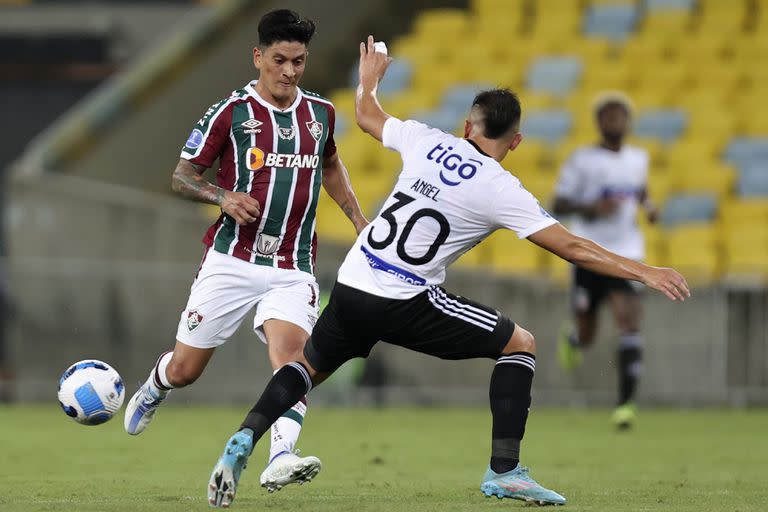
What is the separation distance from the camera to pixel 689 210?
16875mm

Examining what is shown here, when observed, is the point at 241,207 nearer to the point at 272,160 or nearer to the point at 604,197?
the point at 272,160

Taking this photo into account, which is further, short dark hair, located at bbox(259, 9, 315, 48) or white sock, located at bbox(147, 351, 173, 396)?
white sock, located at bbox(147, 351, 173, 396)

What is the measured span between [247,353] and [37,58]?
34.1 ft

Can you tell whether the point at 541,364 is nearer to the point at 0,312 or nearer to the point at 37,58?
the point at 0,312

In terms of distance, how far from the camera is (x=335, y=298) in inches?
280

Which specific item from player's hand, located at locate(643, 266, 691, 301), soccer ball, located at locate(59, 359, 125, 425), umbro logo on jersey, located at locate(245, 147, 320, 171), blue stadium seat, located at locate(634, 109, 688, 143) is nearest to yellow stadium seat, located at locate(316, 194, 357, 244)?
blue stadium seat, located at locate(634, 109, 688, 143)

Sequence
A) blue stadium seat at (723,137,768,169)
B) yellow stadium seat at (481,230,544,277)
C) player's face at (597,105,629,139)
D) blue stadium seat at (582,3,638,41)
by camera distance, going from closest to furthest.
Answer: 1. player's face at (597,105,629,139)
2. yellow stadium seat at (481,230,544,277)
3. blue stadium seat at (723,137,768,169)
4. blue stadium seat at (582,3,638,41)

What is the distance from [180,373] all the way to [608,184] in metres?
5.62

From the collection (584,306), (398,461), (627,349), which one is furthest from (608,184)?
(398,461)

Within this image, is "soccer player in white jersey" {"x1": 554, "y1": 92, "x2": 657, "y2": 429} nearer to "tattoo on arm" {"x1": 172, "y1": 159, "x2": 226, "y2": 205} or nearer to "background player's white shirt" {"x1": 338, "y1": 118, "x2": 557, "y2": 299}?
"tattoo on arm" {"x1": 172, "y1": 159, "x2": 226, "y2": 205}

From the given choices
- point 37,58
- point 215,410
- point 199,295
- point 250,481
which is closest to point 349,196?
point 199,295

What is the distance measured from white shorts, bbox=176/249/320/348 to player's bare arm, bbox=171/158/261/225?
0.31 meters

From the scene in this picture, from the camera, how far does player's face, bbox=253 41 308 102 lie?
7715mm

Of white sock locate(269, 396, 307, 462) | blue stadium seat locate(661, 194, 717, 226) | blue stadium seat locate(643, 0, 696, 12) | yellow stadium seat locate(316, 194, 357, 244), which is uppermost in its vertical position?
blue stadium seat locate(643, 0, 696, 12)
